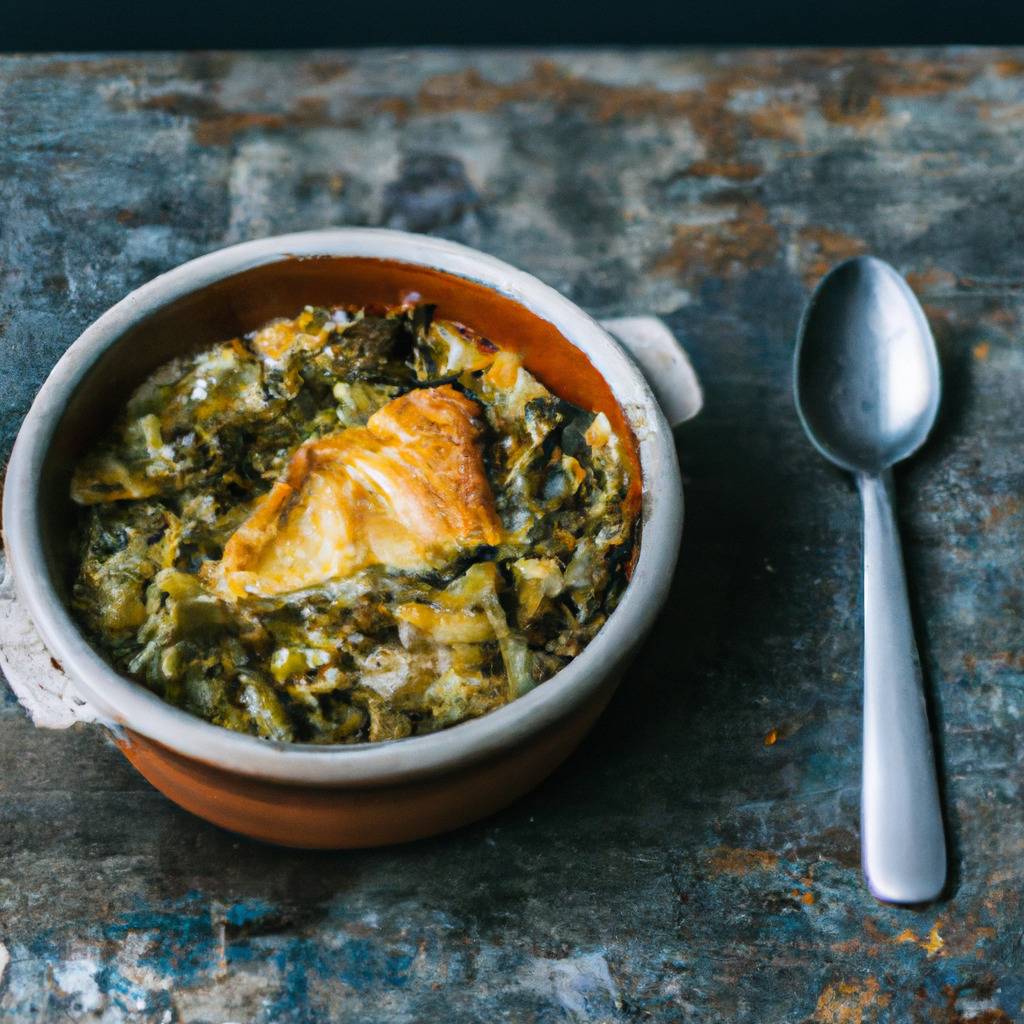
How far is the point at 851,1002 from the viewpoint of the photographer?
1362 mm

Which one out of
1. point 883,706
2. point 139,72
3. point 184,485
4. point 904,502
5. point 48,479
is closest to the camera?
point 48,479

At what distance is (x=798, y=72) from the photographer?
203 centimetres

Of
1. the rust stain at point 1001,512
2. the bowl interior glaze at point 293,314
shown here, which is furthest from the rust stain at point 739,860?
the rust stain at point 1001,512

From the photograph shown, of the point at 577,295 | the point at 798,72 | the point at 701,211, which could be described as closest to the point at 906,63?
the point at 798,72

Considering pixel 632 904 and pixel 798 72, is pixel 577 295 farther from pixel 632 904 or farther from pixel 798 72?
pixel 632 904

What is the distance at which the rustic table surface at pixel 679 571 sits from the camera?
4.45ft

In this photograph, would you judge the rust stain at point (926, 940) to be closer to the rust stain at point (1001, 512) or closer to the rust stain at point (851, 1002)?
the rust stain at point (851, 1002)

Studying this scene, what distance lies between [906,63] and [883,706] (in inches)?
47.8

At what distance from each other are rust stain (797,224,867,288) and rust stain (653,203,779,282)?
5 cm

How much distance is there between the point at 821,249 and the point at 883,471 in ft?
1.41

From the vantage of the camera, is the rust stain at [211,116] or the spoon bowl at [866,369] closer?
the spoon bowl at [866,369]

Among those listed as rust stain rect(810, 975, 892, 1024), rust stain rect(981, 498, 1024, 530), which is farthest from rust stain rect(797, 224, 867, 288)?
rust stain rect(810, 975, 892, 1024)

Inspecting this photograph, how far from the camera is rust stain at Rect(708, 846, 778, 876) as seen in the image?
4.68 feet

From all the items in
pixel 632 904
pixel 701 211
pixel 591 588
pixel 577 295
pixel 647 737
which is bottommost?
pixel 632 904
